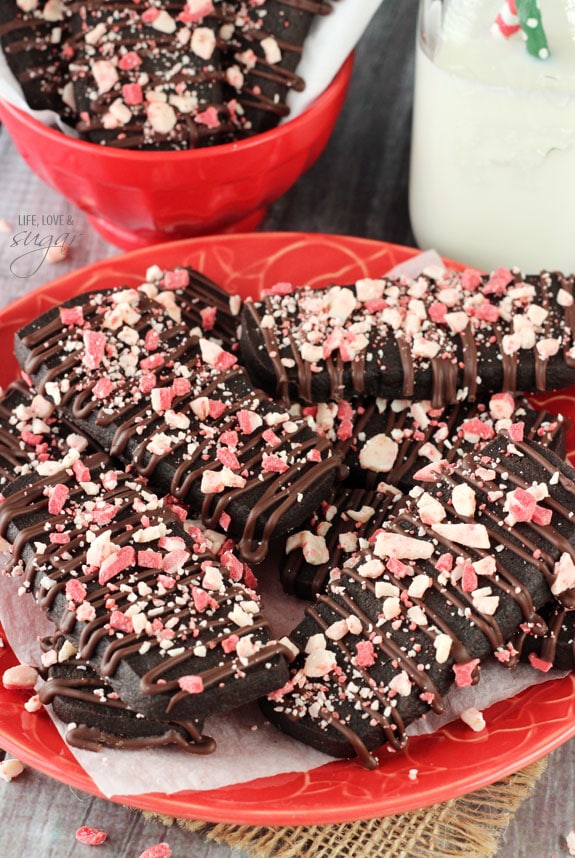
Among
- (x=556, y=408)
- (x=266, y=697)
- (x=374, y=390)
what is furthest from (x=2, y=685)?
(x=556, y=408)

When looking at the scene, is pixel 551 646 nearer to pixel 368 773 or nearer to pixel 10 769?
pixel 368 773

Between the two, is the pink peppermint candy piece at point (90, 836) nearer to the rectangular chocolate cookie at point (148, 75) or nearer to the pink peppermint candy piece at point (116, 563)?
the pink peppermint candy piece at point (116, 563)

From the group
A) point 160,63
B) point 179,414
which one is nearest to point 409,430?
point 179,414

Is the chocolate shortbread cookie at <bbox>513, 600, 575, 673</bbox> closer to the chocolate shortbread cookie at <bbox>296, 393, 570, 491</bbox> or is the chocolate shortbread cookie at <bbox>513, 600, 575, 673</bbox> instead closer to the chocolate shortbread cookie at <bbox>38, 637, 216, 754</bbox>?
the chocolate shortbread cookie at <bbox>296, 393, 570, 491</bbox>

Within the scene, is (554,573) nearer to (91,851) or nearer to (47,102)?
(91,851)

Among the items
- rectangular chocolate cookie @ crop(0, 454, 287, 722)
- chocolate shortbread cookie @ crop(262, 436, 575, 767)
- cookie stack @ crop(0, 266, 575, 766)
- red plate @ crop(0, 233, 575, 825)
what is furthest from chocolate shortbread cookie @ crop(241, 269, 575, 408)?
red plate @ crop(0, 233, 575, 825)

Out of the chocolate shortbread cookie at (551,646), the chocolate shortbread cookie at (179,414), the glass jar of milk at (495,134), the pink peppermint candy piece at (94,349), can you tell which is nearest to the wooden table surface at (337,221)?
the glass jar of milk at (495,134)

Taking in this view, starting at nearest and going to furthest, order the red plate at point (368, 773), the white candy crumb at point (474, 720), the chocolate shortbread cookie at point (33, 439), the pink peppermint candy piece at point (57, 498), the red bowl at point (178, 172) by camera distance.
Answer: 1. the red plate at point (368, 773)
2. the white candy crumb at point (474, 720)
3. the pink peppermint candy piece at point (57, 498)
4. the chocolate shortbread cookie at point (33, 439)
5. the red bowl at point (178, 172)
